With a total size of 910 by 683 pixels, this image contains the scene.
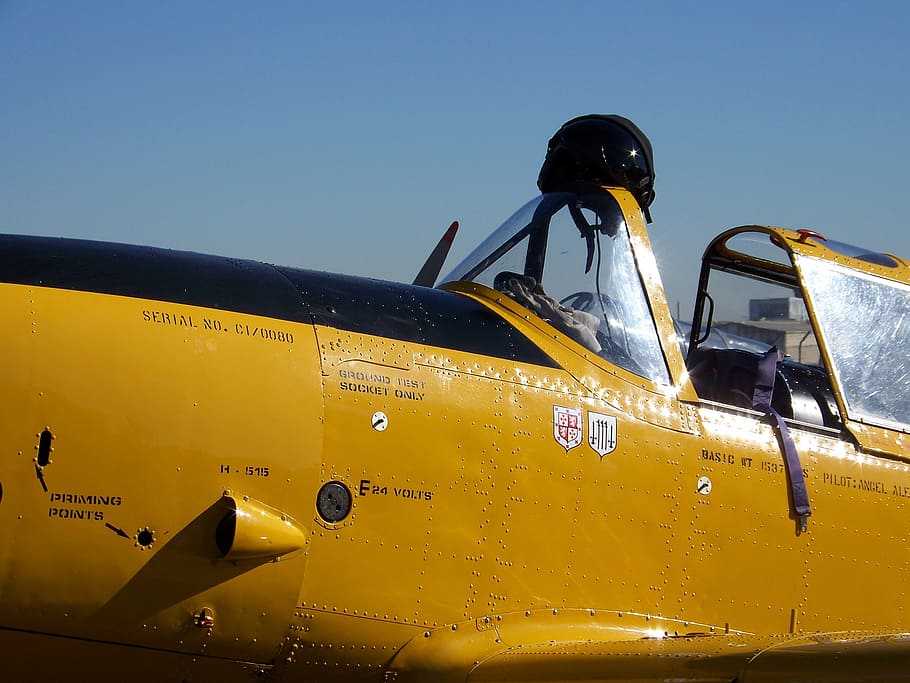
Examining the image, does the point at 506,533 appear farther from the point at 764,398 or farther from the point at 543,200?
the point at 543,200

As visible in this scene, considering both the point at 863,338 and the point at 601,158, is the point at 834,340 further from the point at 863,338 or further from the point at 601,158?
the point at 601,158

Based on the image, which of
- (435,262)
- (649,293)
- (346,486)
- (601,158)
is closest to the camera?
(346,486)

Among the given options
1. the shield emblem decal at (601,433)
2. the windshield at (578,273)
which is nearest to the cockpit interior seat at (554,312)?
the windshield at (578,273)

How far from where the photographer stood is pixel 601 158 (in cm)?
575

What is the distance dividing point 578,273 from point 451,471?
1468mm

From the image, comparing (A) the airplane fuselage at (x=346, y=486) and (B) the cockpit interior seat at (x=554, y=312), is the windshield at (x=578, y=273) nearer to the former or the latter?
(B) the cockpit interior seat at (x=554, y=312)

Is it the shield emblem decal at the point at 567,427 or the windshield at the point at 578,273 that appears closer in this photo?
the shield emblem decal at the point at 567,427

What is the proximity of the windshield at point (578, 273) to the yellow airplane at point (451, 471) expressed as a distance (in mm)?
16

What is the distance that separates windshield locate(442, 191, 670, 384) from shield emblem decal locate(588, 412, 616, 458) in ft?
1.17

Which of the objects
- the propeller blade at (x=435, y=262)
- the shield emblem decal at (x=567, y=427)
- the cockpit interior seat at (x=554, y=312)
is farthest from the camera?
the propeller blade at (x=435, y=262)

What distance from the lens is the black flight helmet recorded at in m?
5.76

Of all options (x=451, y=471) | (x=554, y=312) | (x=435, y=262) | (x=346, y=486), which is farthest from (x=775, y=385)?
(x=435, y=262)

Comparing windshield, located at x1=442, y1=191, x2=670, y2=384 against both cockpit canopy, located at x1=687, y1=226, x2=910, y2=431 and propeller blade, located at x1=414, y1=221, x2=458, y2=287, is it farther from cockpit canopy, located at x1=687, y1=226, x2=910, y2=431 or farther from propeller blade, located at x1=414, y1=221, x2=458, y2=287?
propeller blade, located at x1=414, y1=221, x2=458, y2=287

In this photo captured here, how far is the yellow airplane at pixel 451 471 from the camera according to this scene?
377 cm
